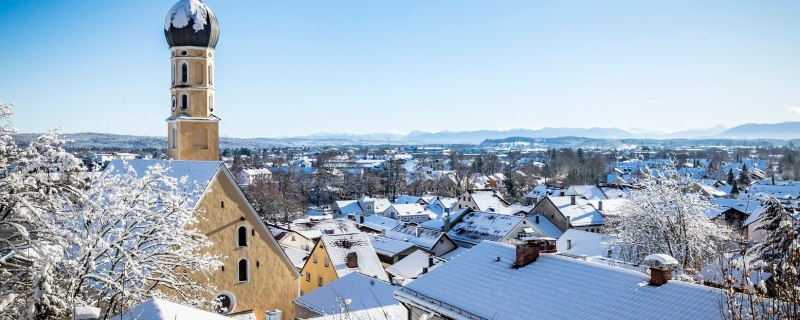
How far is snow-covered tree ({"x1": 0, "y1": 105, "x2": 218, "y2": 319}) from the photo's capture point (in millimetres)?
9109

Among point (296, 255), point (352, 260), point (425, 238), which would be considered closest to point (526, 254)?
point (352, 260)

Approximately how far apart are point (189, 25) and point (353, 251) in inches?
480

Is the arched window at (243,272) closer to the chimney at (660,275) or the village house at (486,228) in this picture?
the chimney at (660,275)

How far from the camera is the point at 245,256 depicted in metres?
20.5

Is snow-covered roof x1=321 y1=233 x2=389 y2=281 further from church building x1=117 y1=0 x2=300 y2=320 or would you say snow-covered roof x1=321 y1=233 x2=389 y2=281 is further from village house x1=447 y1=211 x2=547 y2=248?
village house x1=447 y1=211 x2=547 y2=248

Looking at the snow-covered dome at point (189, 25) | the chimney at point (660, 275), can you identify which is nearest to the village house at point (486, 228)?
the snow-covered dome at point (189, 25)

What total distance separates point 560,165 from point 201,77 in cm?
13085

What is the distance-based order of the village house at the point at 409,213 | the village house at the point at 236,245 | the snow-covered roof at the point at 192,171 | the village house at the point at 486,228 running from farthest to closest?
1. the village house at the point at 409,213
2. the village house at the point at 486,228
3. the village house at the point at 236,245
4. the snow-covered roof at the point at 192,171

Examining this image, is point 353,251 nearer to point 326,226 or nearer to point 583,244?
point 583,244

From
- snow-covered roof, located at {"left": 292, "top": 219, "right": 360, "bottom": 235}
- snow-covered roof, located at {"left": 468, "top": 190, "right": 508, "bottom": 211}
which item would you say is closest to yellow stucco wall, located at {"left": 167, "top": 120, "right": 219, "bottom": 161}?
snow-covered roof, located at {"left": 292, "top": 219, "right": 360, "bottom": 235}

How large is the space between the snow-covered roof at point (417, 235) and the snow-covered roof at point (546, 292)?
2388 centimetres

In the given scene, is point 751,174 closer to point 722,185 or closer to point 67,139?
point 722,185

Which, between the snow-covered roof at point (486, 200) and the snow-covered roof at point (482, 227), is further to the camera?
the snow-covered roof at point (486, 200)

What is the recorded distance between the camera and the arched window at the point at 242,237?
20430 millimetres
